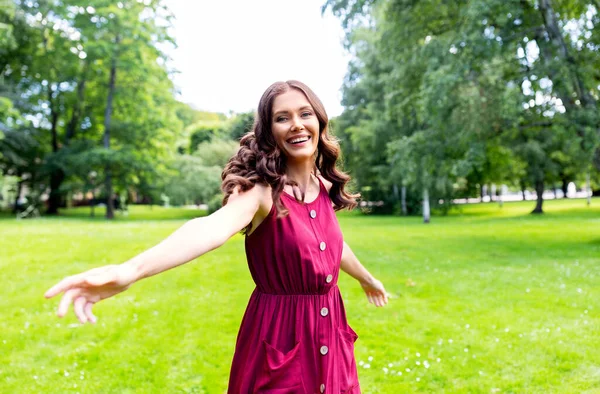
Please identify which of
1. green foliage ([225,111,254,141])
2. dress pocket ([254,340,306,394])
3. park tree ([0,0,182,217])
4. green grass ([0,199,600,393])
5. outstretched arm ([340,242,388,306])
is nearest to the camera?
dress pocket ([254,340,306,394])

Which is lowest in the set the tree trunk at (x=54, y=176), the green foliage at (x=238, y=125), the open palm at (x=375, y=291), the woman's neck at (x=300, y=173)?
the open palm at (x=375, y=291)

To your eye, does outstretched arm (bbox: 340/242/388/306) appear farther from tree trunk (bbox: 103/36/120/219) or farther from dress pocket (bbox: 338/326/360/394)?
tree trunk (bbox: 103/36/120/219)

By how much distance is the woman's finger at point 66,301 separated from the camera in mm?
1318

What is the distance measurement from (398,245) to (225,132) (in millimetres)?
32192

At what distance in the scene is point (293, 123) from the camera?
204 cm

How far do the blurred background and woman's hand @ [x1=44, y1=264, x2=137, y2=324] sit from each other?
150 centimetres

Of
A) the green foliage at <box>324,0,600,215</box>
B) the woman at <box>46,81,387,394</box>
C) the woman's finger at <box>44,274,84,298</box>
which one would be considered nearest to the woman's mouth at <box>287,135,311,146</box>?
the woman at <box>46,81,387,394</box>

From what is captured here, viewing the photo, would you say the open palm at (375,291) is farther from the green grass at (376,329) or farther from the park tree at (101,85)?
the park tree at (101,85)

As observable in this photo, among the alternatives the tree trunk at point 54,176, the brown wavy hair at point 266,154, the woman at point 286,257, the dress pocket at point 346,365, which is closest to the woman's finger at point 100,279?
the woman at point 286,257

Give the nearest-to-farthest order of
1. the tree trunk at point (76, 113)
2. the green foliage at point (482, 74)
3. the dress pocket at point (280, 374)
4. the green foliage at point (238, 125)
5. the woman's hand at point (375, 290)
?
the dress pocket at point (280, 374), the woman's hand at point (375, 290), the green foliage at point (482, 74), the tree trunk at point (76, 113), the green foliage at point (238, 125)

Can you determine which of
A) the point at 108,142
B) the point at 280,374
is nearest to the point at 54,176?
the point at 108,142

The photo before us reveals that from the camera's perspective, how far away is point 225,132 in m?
44.2

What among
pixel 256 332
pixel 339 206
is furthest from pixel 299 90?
pixel 256 332

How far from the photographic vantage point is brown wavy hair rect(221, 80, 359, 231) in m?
1.95
